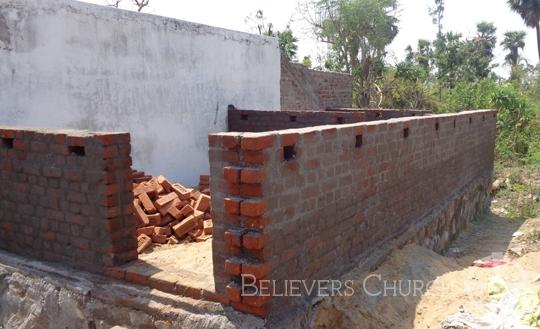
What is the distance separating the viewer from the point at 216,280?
3094mm

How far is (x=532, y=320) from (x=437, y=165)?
3096mm

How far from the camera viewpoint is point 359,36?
20594 millimetres

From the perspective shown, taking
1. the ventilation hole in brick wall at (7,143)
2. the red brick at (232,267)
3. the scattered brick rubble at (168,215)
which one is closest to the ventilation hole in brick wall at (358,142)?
the red brick at (232,267)

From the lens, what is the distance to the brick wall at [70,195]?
353 cm

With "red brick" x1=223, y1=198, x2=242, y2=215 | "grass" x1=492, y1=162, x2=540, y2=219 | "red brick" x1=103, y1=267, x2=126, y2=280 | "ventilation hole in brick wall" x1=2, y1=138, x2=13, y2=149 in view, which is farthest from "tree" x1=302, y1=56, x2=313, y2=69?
"red brick" x1=223, y1=198, x2=242, y2=215

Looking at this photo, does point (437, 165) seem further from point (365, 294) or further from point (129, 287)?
point (129, 287)

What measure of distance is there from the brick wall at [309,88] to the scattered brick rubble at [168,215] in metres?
6.52

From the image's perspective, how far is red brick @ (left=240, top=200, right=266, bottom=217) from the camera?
111 inches

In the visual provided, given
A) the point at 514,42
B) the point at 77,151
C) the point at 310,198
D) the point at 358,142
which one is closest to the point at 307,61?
the point at 358,142

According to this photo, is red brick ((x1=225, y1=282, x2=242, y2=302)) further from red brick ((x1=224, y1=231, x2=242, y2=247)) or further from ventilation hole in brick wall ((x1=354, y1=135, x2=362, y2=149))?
ventilation hole in brick wall ((x1=354, y1=135, x2=362, y2=149))

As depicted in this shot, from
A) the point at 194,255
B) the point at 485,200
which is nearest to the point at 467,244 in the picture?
the point at 485,200

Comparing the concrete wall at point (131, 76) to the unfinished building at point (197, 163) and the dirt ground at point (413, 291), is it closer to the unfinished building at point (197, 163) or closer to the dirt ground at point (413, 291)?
the unfinished building at point (197, 163)

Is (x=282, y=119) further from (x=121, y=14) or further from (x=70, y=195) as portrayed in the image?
(x=70, y=195)

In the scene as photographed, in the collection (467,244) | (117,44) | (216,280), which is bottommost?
(467,244)
